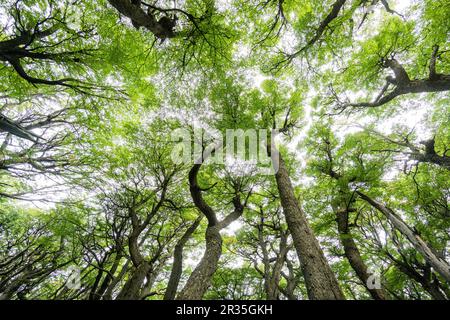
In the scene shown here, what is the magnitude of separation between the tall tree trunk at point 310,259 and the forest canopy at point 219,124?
0.03 m

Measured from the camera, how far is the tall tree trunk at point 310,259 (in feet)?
10.5

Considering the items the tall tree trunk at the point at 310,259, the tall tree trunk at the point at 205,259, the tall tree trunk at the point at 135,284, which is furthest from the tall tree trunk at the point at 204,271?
the tall tree trunk at the point at 310,259

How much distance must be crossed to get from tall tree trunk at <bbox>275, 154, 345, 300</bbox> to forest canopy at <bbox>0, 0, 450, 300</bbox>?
3cm

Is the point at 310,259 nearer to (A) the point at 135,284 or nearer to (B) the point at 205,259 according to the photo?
(B) the point at 205,259

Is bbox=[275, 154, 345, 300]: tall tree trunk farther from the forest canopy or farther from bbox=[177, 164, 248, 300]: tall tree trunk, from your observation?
bbox=[177, 164, 248, 300]: tall tree trunk

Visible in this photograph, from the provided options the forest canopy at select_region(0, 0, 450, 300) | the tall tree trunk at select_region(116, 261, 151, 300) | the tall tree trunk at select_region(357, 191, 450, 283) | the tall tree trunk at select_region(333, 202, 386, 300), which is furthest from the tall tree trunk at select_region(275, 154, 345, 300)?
the tall tree trunk at select_region(116, 261, 151, 300)

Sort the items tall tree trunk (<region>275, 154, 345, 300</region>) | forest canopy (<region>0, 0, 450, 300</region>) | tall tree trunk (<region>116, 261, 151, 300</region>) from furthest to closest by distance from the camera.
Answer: tall tree trunk (<region>116, 261, 151, 300</region>) → forest canopy (<region>0, 0, 450, 300</region>) → tall tree trunk (<region>275, 154, 345, 300</region>)

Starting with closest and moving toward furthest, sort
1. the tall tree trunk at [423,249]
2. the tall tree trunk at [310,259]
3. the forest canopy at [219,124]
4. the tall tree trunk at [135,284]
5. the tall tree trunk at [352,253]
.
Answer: the tall tree trunk at [310,259]
the forest canopy at [219,124]
the tall tree trunk at [135,284]
the tall tree trunk at [423,249]
the tall tree trunk at [352,253]

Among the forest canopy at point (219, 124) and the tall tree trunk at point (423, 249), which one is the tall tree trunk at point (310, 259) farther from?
the tall tree trunk at point (423, 249)

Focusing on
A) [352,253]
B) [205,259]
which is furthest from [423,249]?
[205,259]

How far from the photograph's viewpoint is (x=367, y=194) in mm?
7355

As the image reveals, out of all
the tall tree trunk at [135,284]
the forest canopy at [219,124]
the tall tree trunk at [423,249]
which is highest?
the forest canopy at [219,124]

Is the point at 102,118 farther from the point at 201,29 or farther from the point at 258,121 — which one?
the point at 258,121

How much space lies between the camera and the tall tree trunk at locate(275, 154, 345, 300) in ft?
10.5
